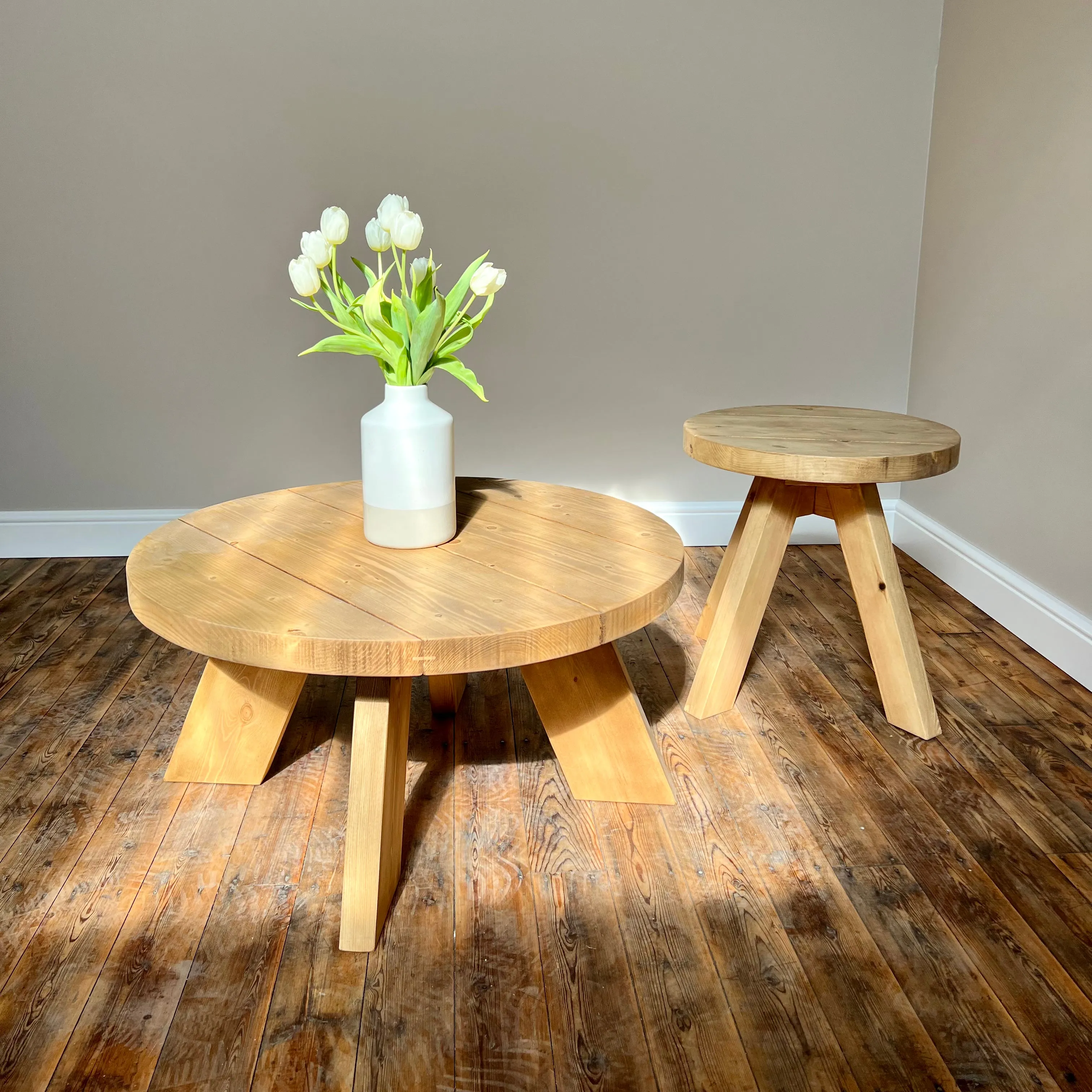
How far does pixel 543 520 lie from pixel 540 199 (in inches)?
56.0

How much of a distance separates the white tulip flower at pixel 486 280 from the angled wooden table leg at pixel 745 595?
71cm

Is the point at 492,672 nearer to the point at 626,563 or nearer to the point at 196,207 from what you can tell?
the point at 626,563

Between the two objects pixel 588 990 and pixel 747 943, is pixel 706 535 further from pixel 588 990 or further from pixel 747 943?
pixel 588 990

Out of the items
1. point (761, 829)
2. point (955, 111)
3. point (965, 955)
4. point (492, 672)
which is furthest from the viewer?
point (955, 111)

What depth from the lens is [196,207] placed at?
8.68 ft

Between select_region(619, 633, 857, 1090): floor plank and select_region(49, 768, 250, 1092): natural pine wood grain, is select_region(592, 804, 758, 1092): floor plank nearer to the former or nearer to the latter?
select_region(619, 633, 857, 1090): floor plank

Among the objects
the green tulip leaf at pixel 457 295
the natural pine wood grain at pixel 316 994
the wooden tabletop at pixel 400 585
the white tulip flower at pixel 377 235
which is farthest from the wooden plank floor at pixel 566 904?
the white tulip flower at pixel 377 235

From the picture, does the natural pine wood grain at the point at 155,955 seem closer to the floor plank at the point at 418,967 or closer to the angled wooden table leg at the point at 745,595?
the floor plank at the point at 418,967

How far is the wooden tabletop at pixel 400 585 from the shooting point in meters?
1.17

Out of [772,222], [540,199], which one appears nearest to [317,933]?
[540,199]

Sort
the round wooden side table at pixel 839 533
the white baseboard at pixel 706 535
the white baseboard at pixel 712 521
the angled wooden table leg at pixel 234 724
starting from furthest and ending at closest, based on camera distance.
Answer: the white baseboard at pixel 712 521 → the white baseboard at pixel 706 535 → the round wooden side table at pixel 839 533 → the angled wooden table leg at pixel 234 724

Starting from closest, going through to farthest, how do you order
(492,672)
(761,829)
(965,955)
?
(965,955)
(761,829)
(492,672)

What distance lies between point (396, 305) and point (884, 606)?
3.49 ft

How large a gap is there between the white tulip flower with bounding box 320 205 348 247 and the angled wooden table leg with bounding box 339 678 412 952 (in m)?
0.63
